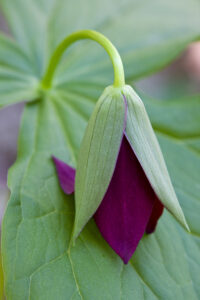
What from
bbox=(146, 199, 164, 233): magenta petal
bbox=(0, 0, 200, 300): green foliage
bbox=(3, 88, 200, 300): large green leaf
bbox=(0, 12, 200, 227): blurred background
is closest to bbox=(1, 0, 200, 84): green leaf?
bbox=(0, 0, 200, 300): green foliage

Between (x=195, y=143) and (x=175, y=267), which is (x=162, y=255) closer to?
(x=175, y=267)

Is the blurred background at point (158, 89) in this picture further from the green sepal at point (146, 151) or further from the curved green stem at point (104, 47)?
the green sepal at point (146, 151)

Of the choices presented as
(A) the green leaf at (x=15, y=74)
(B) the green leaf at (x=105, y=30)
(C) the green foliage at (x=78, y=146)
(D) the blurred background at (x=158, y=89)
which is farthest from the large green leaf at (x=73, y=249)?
(D) the blurred background at (x=158, y=89)

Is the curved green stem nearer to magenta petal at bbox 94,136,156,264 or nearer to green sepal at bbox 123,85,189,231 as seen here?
green sepal at bbox 123,85,189,231

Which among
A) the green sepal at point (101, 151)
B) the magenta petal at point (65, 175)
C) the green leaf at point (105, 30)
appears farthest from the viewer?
the green leaf at point (105, 30)

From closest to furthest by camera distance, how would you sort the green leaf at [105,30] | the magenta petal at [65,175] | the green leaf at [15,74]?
1. the magenta petal at [65,175]
2. the green leaf at [15,74]
3. the green leaf at [105,30]

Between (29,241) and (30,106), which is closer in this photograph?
(29,241)

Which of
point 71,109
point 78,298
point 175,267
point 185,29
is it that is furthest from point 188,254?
point 185,29
